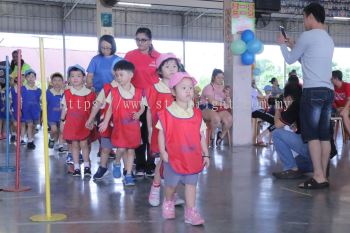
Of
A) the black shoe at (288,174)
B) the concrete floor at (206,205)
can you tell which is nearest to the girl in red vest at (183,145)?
the concrete floor at (206,205)

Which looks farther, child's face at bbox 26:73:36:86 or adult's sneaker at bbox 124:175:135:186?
child's face at bbox 26:73:36:86

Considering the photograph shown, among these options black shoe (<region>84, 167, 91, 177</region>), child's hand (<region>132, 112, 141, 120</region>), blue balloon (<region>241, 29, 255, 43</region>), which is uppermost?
blue balloon (<region>241, 29, 255, 43</region>)

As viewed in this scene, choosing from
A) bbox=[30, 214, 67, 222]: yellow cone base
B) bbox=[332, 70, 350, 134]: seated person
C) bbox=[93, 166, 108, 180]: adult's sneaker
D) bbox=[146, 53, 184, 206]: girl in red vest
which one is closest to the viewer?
bbox=[30, 214, 67, 222]: yellow cone base

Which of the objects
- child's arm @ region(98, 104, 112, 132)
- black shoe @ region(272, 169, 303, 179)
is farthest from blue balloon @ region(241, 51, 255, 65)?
child's arm @ region(98, 104, 112, 132)

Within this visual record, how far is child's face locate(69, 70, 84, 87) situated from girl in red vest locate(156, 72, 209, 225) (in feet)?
6.33

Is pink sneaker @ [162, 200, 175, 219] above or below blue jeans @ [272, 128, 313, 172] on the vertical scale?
below

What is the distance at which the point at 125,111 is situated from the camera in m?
4.20

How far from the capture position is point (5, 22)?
58.2ft

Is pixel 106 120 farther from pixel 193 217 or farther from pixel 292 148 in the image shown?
pixel 292 148

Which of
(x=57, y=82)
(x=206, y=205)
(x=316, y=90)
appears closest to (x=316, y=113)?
(x=316, y=90)

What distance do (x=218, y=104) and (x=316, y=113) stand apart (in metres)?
3.19

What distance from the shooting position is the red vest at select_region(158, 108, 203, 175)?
3.00 meters

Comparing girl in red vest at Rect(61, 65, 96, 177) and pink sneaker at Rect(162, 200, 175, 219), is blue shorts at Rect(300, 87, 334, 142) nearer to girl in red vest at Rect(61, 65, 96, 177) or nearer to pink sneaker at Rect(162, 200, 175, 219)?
pink sneaker at Rect(162, 200, 175, 219)

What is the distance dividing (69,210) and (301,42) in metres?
2.40
